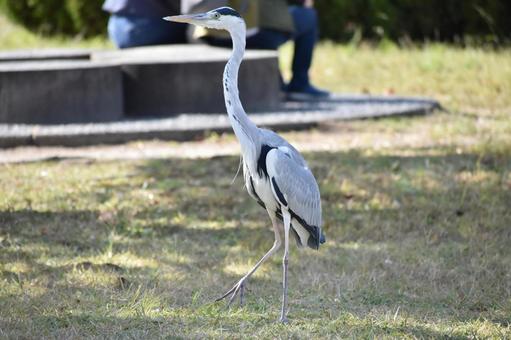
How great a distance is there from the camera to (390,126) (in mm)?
8438

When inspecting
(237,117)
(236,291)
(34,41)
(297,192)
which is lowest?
(34,41)

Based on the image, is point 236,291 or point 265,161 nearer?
point 265,161

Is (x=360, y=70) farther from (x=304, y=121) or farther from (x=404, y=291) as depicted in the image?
(x=404, y=291)

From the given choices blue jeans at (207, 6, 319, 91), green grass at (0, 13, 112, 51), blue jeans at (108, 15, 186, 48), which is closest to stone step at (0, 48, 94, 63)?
blue jeans at (108, 15, 186, 48)

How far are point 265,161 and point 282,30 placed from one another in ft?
17.8

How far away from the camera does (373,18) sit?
1434 cm

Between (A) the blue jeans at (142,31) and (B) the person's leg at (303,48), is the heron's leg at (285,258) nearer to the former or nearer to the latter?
(A) the blue jeans at (142,31)

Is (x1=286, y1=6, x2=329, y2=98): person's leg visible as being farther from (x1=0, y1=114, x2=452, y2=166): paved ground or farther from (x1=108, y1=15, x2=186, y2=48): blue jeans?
(x1=0, y1=114, x2=452, y2=166): paved ground

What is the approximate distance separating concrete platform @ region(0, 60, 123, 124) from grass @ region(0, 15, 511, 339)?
116cm

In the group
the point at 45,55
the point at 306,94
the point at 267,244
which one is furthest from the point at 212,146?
the point at 45,55

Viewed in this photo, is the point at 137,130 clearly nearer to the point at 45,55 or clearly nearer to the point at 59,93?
the point at 59,93

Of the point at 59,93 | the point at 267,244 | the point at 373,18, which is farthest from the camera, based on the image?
the point at 373,18

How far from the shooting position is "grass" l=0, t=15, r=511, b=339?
13.8ft

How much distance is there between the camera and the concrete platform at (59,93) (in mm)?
7969
